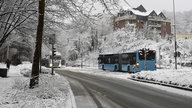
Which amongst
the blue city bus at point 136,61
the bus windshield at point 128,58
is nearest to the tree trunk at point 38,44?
the blue city bus at point 136,61

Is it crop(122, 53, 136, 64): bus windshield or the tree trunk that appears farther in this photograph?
crop(122, 53, 136, 64): bus windshield

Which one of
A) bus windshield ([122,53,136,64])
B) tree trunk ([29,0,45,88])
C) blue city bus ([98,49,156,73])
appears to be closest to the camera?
tree trunk ([29,0,45,88])

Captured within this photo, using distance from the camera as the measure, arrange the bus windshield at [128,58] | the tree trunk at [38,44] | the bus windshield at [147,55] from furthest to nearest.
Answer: the bus windshield at [128,58] < the bus windshield at [147,55] < the tree trunk at [38,44]

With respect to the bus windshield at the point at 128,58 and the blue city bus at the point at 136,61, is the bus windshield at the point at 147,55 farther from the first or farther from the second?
the bus windshield at the point at 128,58

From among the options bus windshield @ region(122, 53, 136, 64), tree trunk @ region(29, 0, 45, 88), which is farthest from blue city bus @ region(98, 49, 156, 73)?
tree trunk @ region(29, 0, 45, 88)

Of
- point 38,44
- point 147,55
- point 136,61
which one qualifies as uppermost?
point 147,55

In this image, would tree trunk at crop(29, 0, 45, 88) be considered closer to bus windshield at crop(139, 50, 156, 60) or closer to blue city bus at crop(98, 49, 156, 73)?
blue city bus at crop(98, 49, 156, 73)

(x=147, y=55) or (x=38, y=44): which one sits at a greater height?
(x=147, y=55)

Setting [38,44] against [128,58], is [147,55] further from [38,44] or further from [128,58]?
[38,44]

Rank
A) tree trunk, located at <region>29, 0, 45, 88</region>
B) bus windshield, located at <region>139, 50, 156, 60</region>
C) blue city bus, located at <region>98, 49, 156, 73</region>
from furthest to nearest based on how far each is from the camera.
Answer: bus windshield, located at <region>139, 50, 156, 60</region>, blue city bus, located at <region>98, 49, 156, 73</region>, tree trunk, located at <region>29, 0, 45, 88</region>

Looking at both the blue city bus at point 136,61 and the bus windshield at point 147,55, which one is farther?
the bus windshield at point 147,55

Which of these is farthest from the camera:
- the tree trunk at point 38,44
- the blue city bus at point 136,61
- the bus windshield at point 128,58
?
the bus windshield at point 128,58

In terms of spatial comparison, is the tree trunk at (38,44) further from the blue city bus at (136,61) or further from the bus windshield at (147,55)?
the bus windshield at (147,55)

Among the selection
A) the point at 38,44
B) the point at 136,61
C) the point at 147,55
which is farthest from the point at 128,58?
the point at 38,44
